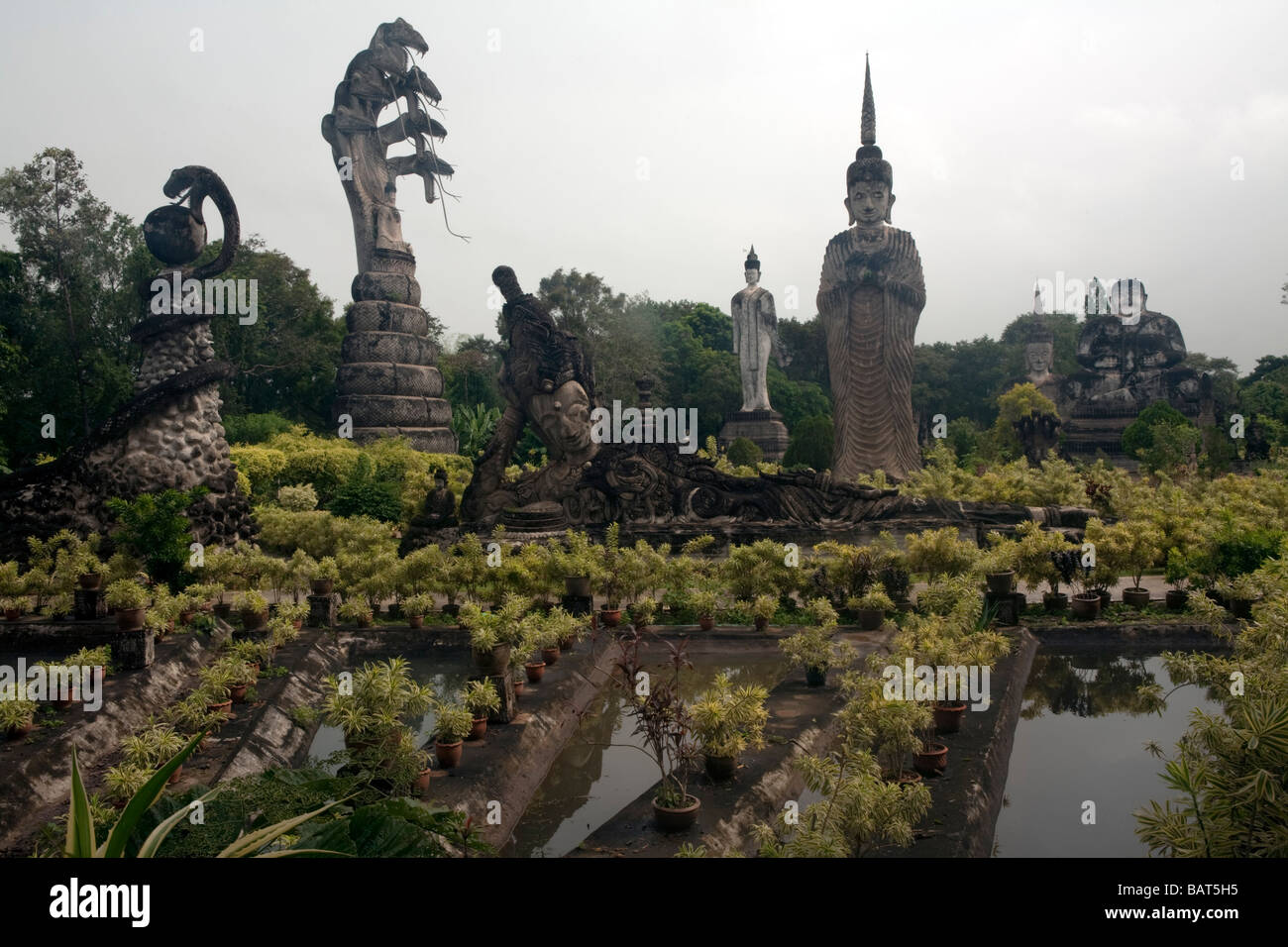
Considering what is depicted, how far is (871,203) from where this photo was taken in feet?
55.7

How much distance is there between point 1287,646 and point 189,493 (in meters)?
9.59

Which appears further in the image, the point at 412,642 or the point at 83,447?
the point at 83,447

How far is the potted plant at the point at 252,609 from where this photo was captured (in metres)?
8.62

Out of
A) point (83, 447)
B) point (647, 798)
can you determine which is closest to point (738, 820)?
point (647, 798)

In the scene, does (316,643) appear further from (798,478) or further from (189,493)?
(798,478)

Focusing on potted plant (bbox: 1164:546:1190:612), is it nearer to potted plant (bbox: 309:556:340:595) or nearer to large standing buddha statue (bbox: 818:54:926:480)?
large standing buddha statue (bbox: 818:54:926:480)

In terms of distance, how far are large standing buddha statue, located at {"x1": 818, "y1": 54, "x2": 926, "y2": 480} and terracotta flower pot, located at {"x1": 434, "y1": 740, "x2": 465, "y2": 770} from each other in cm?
1247

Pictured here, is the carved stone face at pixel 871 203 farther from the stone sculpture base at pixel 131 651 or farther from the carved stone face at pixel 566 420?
the stone sculpture base at pixel 131 651

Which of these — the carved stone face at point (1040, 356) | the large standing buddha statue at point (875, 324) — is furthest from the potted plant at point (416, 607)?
the carved stone face at point (1040, 356)

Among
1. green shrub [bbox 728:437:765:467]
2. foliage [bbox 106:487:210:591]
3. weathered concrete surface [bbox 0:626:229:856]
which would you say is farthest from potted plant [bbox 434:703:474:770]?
green shrub [bbox 728:437:765:467]

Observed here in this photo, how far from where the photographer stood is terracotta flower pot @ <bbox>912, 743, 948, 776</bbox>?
5125mm

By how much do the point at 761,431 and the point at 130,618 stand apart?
2408 centimetres

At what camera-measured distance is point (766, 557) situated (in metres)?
9.62

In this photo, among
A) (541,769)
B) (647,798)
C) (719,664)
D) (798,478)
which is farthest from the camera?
(798,478)
